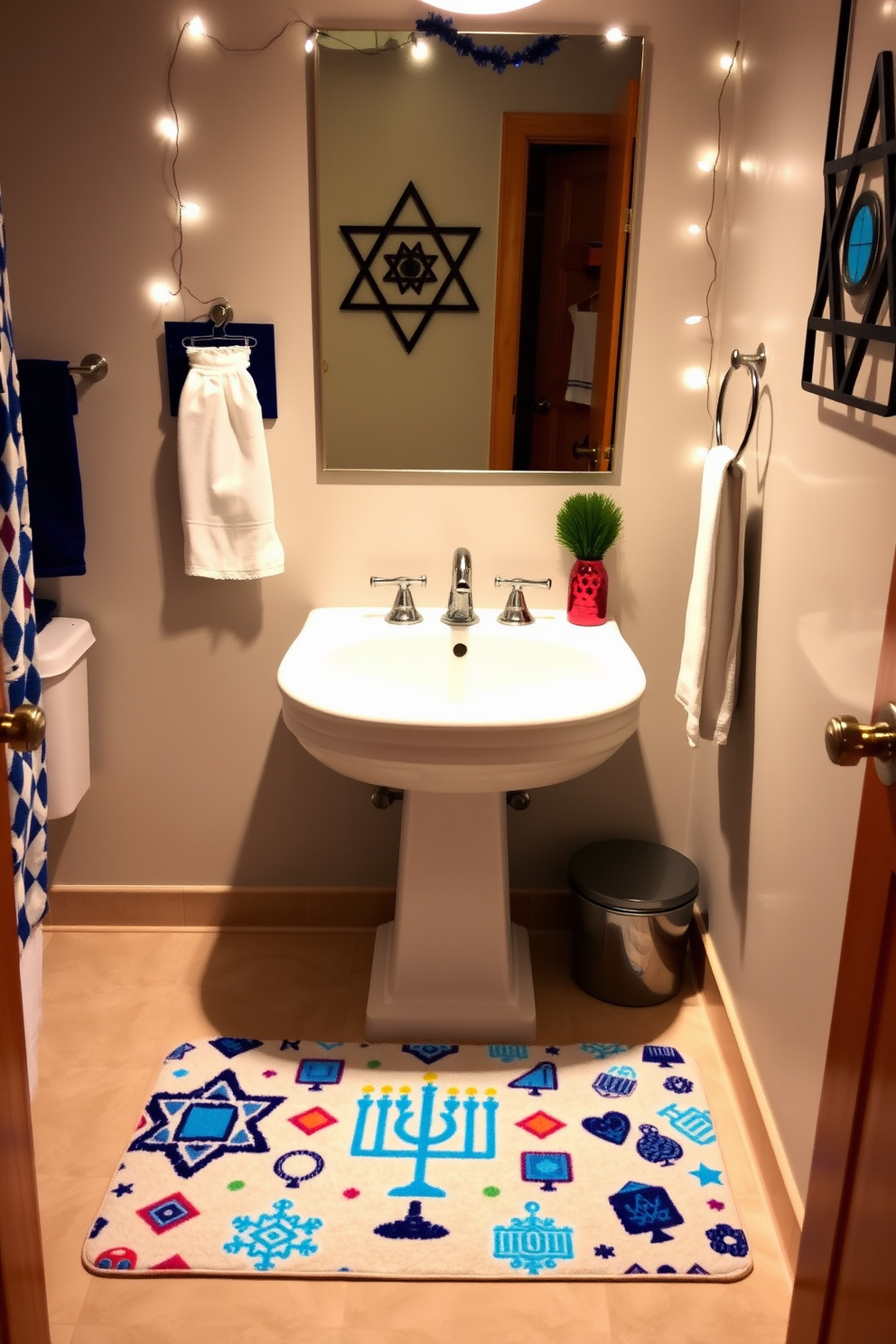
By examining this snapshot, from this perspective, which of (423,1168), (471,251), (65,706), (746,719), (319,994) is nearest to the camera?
(423,1168)

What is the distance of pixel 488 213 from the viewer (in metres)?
2.06

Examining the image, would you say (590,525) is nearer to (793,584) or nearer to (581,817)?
(793,584)

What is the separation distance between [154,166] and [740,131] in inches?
40.7

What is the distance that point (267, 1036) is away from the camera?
216 centimetres

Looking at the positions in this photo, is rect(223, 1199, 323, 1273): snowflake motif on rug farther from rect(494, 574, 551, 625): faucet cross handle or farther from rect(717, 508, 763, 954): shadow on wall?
rect(494, 574, 551, 625): faucet cross handle

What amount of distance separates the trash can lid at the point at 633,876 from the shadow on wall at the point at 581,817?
0.06 m

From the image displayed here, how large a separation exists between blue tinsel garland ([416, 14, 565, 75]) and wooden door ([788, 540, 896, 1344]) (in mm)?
1440

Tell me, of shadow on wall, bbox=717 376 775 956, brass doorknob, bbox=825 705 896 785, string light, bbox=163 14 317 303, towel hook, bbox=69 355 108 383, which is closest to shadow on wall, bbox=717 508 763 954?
shadow on wall, bbox=717 376 775 956

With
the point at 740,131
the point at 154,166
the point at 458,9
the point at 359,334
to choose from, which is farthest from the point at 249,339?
the point at 740,131

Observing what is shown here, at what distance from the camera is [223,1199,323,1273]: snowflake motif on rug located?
168 centimetres

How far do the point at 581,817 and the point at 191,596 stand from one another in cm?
95

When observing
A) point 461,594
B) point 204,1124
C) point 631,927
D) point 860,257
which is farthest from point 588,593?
point 204,1124

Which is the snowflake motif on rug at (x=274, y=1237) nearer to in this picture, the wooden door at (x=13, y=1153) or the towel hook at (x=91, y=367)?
the wooden door at (x=13, y=1153)

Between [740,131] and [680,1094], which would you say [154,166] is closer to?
[740,131]
